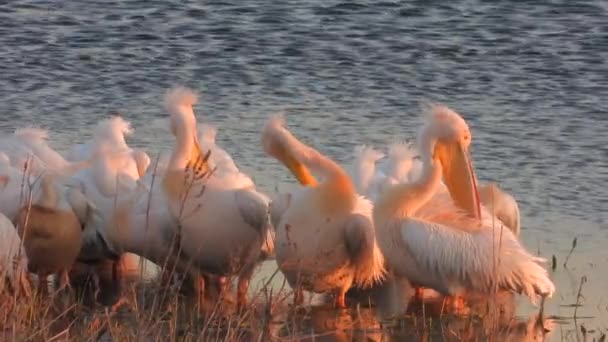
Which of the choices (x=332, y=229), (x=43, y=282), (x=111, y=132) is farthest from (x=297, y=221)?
(x=111, y=132)

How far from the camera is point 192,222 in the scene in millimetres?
8492

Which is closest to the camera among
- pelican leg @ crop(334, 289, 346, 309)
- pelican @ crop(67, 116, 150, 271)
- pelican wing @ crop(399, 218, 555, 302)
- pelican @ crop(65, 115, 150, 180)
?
pelican wing @ crop(399, 218, 555, 302)

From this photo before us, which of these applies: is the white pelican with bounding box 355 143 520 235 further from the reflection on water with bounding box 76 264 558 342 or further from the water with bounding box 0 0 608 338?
the reflection on water with bounding box 76 264 558 342

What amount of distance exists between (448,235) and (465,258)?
0.49 feet

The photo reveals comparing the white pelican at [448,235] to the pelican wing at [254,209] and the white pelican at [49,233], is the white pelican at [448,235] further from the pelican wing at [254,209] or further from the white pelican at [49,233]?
the white pelican at [49,233]

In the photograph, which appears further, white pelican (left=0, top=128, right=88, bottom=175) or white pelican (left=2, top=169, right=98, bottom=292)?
white pelican (left=0, top=128, right=88, bottom=175)

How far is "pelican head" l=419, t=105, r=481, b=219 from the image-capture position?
8.34 meters

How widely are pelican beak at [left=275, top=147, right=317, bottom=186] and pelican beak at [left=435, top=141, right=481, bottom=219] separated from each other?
0.68m

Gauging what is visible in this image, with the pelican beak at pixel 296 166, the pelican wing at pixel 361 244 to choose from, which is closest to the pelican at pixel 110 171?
the pelican beak at pixel 296 166

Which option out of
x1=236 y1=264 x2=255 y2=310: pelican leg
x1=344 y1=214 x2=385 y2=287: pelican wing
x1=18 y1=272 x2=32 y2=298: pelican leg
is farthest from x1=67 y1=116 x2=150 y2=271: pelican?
x1=18 y1=272 x2=32 y2=298: pelican leg

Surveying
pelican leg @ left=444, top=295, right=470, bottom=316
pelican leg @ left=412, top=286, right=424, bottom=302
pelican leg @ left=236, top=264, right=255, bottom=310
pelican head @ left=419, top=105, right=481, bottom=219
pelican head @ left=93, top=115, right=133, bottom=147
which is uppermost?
pelican head @ left=419, top=105, right=481, bottom=219

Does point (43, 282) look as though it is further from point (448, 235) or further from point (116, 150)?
point (448, 235)

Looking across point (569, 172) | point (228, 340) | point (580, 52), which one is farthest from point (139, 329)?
point (580, 52)

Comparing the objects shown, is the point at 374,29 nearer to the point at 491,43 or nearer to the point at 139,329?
the point at 491,43
